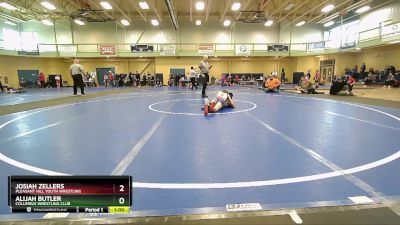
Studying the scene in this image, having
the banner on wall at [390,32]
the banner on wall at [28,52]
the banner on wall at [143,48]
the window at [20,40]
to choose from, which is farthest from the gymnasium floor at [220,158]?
the window at [20,40]

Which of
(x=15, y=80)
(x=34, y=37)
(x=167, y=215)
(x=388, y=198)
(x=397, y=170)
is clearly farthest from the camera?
(x=34, y=37)

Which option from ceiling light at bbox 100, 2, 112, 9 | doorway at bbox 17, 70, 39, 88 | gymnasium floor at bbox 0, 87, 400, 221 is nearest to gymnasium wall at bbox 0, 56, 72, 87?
doorway at bbox 17, 70, 39, 88

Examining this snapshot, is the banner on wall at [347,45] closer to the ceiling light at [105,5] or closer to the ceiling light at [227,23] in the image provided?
the ceiling light at [227,23]

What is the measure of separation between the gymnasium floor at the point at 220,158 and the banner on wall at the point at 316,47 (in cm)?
2339

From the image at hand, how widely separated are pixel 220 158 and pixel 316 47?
92.3 feet

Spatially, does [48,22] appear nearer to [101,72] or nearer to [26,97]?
[101,72]

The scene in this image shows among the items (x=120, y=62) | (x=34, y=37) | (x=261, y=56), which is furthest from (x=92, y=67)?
(x=261, y=56)

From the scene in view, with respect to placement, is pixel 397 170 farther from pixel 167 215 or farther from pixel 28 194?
pixel 28 194

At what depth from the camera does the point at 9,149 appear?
4.14m

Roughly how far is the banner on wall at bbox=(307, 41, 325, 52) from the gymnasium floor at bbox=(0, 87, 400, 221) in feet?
76.7

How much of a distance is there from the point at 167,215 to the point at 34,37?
33961 millimetres

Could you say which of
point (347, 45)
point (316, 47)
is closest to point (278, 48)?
point (316, 47)

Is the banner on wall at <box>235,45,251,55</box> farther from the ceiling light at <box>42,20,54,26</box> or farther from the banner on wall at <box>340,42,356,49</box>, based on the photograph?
the ceiling light at <box>42,20,54,26</box>

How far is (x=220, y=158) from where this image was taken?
3.58 meters
